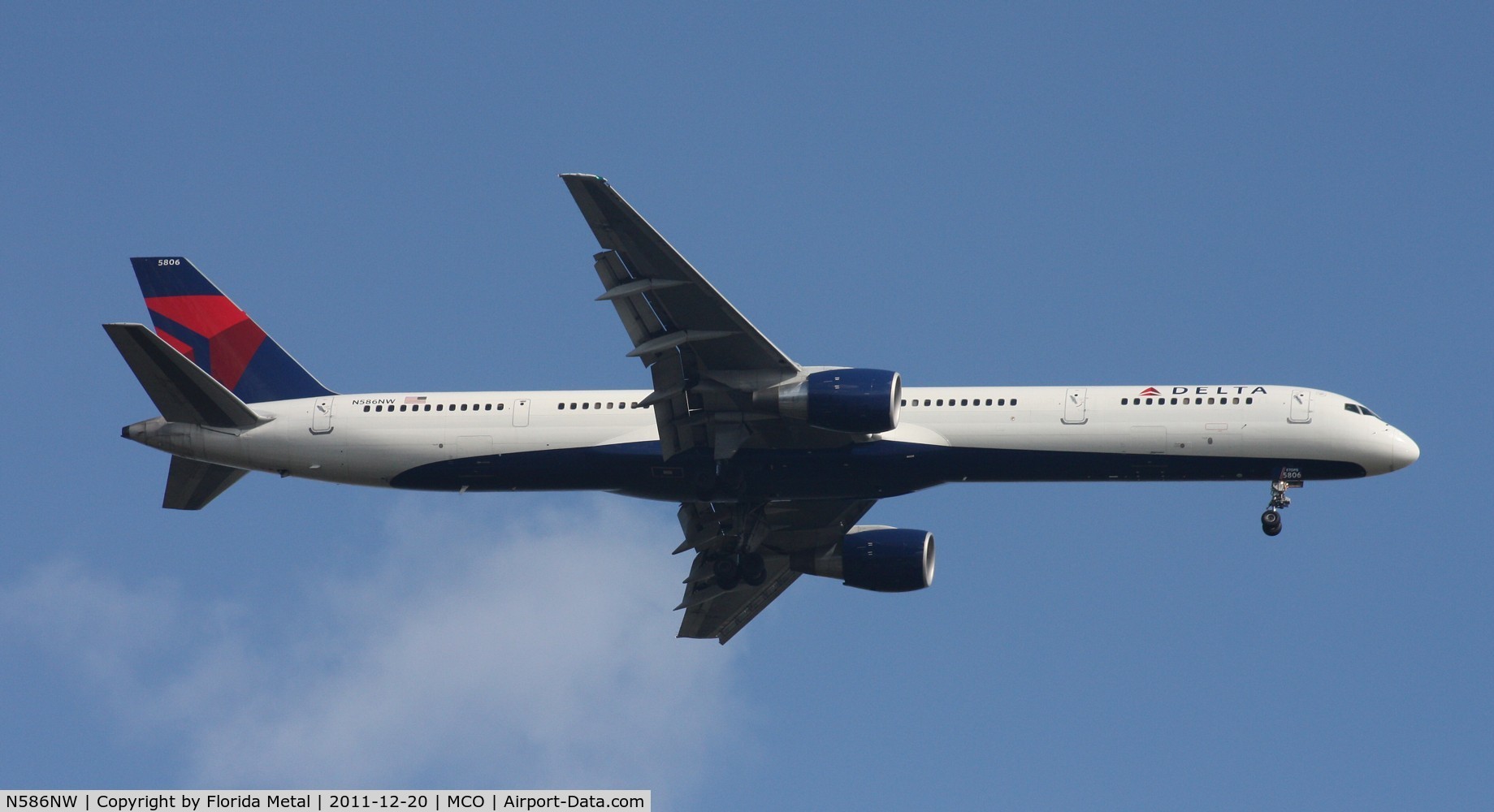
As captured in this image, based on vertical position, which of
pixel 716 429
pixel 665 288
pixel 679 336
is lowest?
pixel 716 429

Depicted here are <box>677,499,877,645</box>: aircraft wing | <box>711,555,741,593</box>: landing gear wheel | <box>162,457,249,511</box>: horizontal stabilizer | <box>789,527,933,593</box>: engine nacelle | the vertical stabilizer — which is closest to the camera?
<box>162,457,249,511</box>: horizontal stabilizer

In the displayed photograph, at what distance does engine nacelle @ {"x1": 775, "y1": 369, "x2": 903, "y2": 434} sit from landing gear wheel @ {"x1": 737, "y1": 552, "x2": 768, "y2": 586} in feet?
26.6

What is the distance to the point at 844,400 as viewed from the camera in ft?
163

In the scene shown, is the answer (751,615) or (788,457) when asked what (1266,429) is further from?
(751,615)

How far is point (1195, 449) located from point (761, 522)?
1358 centimetres

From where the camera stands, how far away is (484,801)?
45781mm

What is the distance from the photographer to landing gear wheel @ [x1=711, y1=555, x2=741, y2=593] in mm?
57562

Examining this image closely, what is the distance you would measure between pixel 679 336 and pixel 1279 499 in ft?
56.4

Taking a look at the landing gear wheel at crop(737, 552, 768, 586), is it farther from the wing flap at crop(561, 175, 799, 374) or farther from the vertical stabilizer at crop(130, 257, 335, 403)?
the vertical stabilizer at crop(130, 257, 335, 403)

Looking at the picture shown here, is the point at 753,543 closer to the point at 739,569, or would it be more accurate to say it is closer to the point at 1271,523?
the point at 739,569

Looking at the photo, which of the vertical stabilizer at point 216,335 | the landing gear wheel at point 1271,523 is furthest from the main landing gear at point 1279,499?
the vertical stabilizer at point 216,335

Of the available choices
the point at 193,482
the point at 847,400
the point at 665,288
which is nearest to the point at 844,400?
the point at 847,400

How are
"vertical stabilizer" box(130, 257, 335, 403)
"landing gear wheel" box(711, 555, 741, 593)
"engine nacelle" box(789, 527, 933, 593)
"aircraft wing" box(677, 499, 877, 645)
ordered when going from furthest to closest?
"engine nacelle" box(789, 527, 933, 593)
"aircraft wing" box(677, 499, 877, 645)
"landing gear wheel" box(711, 555, 741, 593)
"vertical stabilizer" box(130, 257, 335, 403)

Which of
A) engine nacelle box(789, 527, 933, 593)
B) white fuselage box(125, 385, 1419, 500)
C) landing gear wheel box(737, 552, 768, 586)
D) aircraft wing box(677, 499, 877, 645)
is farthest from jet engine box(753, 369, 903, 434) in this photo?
engine nacelle box(789, 527, 933, 593)
